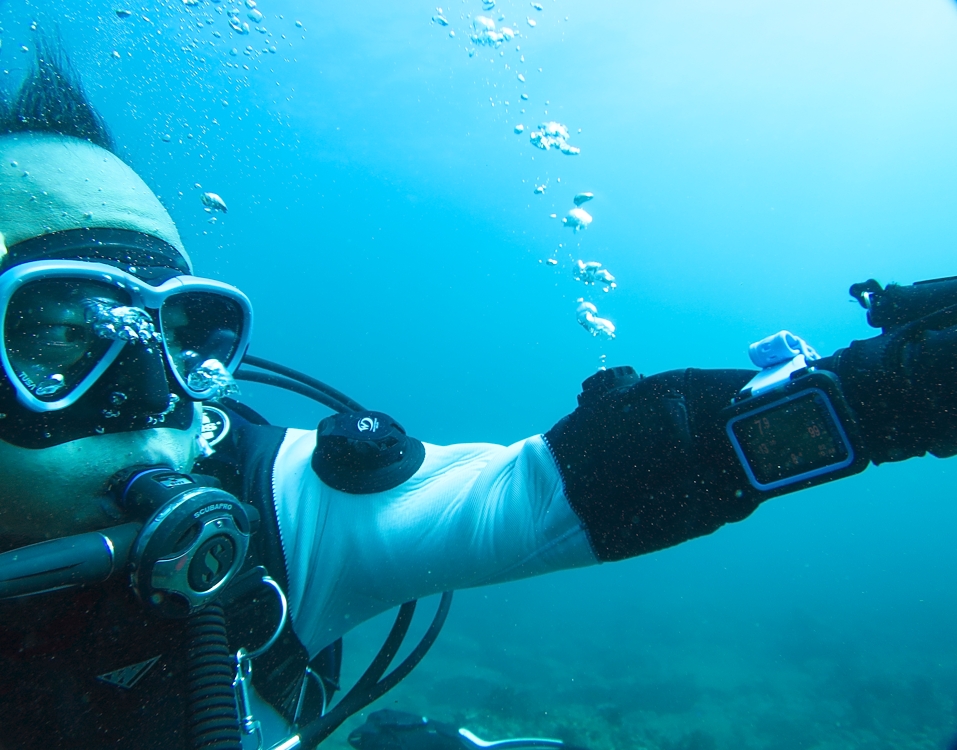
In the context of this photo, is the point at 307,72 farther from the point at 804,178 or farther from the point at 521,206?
the point at 804,178

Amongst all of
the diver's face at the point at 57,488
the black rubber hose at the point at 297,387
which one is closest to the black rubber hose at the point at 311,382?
the black rubber hose at the point at 297,387

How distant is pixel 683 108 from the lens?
896 inches

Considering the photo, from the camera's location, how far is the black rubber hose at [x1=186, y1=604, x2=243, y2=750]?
1168 millimetres

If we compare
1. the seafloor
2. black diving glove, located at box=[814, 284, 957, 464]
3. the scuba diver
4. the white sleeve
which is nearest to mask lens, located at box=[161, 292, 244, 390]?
the scuba diver

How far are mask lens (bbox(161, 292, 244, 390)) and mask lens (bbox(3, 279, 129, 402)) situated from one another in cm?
32

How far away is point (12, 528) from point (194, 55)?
1331 centimetres

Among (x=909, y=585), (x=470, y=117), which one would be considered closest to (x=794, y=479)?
(x=470, y=117)

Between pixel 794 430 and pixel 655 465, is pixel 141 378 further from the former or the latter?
pixel 794 430

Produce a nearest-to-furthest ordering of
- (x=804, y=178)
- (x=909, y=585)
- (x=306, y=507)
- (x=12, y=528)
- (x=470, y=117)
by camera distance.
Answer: (x=12, y=528), (x=306, y=507), (x=470, y=117), (x=804, y=178), (x=909, y=585)

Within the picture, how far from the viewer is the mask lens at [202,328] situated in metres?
1.78

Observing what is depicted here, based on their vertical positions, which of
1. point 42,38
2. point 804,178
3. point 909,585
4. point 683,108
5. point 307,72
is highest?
point 307,72

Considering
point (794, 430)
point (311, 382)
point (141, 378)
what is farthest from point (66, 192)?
point (794, 430)

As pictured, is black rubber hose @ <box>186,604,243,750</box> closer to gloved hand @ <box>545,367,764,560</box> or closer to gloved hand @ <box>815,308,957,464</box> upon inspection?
gloved hand @ <box>545,367,764,560</box>

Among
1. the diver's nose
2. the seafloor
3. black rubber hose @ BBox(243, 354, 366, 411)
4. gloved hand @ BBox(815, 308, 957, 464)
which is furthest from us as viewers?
the seafloor
